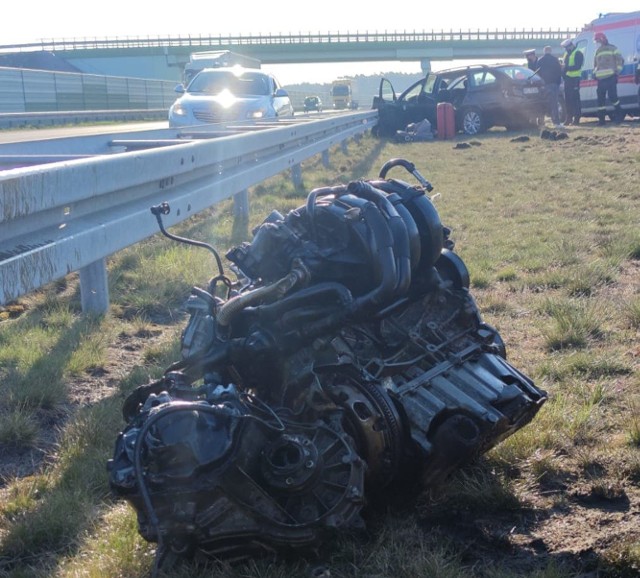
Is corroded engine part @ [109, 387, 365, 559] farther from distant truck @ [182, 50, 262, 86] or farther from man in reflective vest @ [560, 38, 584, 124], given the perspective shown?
distant truck @ [182, 50, 262, 86]

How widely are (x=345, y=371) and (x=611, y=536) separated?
3.44ft

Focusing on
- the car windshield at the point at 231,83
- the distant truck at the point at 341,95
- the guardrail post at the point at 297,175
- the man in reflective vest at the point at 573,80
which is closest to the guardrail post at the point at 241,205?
the guardrail post at the point at 297,175

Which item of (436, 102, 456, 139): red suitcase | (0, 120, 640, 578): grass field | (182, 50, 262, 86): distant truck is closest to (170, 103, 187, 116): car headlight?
(436, 102, 456, 139): red suitcase

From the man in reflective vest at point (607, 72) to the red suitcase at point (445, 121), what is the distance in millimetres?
4821

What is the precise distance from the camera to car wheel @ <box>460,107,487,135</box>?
24.0 meters

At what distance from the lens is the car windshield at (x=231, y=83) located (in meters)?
19.6

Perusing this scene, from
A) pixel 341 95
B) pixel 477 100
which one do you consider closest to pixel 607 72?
pixel 477 100

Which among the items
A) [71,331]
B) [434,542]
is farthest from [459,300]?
[71,331]

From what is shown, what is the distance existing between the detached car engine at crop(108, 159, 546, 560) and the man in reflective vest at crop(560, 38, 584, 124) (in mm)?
22781

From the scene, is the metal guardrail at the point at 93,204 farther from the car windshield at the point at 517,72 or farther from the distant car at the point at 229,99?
the car windshield at the point at 517,72

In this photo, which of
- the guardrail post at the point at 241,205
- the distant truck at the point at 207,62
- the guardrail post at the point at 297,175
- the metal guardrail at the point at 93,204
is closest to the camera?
the metal guardrail at the point at 93,204

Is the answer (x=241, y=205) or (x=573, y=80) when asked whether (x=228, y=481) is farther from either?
(x=573, y=80)

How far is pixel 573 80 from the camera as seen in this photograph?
25266 mm

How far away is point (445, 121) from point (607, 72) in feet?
17.0
